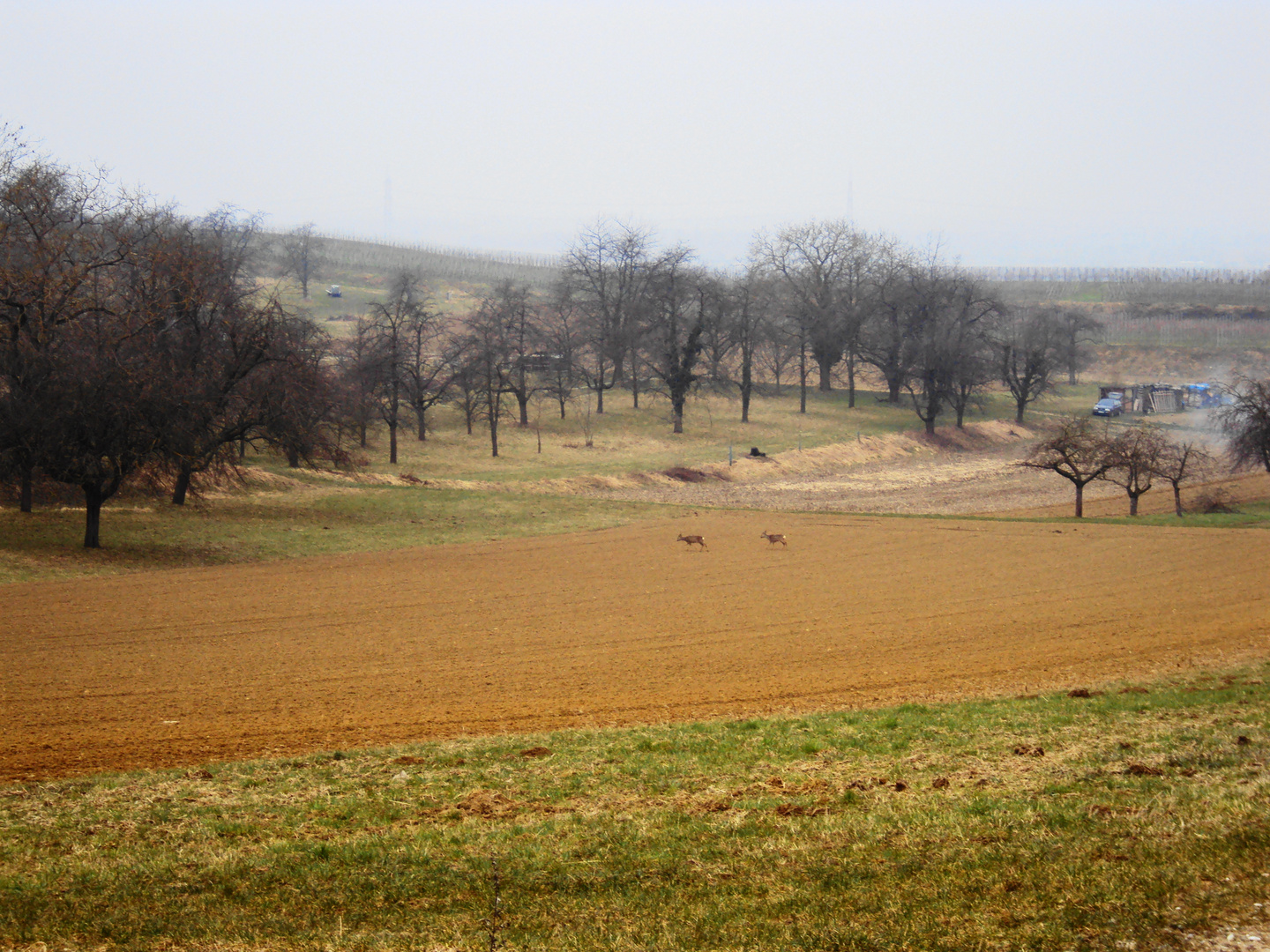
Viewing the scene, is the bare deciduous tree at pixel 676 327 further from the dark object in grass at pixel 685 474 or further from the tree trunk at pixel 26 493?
the tree trunk at pixel 26 493

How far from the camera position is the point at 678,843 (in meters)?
8.00

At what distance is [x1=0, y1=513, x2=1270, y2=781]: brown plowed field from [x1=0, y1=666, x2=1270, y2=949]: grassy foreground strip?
83.9 inches

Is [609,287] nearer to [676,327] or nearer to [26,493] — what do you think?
[676,327]

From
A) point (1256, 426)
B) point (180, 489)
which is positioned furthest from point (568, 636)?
point (1256, 426)

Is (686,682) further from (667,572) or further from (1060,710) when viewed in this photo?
(667,572)

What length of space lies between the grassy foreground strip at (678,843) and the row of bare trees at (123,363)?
55.2ft

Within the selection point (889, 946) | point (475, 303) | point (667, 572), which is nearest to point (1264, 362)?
point (475, 303)

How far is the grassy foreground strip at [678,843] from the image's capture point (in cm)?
636

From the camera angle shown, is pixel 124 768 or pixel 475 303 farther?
pixel 475 303

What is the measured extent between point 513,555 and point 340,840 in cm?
1880

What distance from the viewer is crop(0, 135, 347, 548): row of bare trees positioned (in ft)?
79.0

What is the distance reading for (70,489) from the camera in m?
30.8

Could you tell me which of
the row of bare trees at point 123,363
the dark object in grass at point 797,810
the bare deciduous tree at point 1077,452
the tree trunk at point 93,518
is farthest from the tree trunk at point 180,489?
the bare deciduous tree at point 1077,452

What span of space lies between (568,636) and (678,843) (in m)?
10.3
